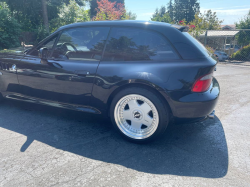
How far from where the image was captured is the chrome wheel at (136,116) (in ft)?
8.90

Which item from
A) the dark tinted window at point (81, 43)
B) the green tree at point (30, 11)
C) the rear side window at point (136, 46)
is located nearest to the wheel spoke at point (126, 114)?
the rear side window at point (136, 46)

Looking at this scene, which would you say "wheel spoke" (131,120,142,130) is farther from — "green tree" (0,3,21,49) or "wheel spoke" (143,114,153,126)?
"green tree" (0,3,21,49)

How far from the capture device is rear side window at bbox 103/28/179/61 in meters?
2.71

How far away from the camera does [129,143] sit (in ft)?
9.26

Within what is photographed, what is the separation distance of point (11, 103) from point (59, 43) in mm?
1845

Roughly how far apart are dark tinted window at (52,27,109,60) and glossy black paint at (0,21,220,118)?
0.09 meters

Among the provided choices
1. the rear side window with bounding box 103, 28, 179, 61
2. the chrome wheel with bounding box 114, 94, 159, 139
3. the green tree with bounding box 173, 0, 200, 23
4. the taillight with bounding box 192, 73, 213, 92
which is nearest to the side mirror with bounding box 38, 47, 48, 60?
the rear side window with bounding box 103, 28, 179, 61

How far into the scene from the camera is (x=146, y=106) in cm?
273

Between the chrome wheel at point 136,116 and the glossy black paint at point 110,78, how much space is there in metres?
0.18

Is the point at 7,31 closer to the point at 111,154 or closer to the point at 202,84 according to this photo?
the point at 111,154

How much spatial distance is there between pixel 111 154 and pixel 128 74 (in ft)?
3.31

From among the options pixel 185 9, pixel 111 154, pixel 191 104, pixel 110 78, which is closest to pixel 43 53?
pixel 110 78

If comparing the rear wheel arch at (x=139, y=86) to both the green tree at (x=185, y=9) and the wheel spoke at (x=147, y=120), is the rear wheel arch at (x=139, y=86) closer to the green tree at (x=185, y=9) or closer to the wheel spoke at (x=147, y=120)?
the wheel spoke at (x=147, y=120)

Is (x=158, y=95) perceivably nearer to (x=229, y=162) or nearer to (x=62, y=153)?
(x=229, y=162)
